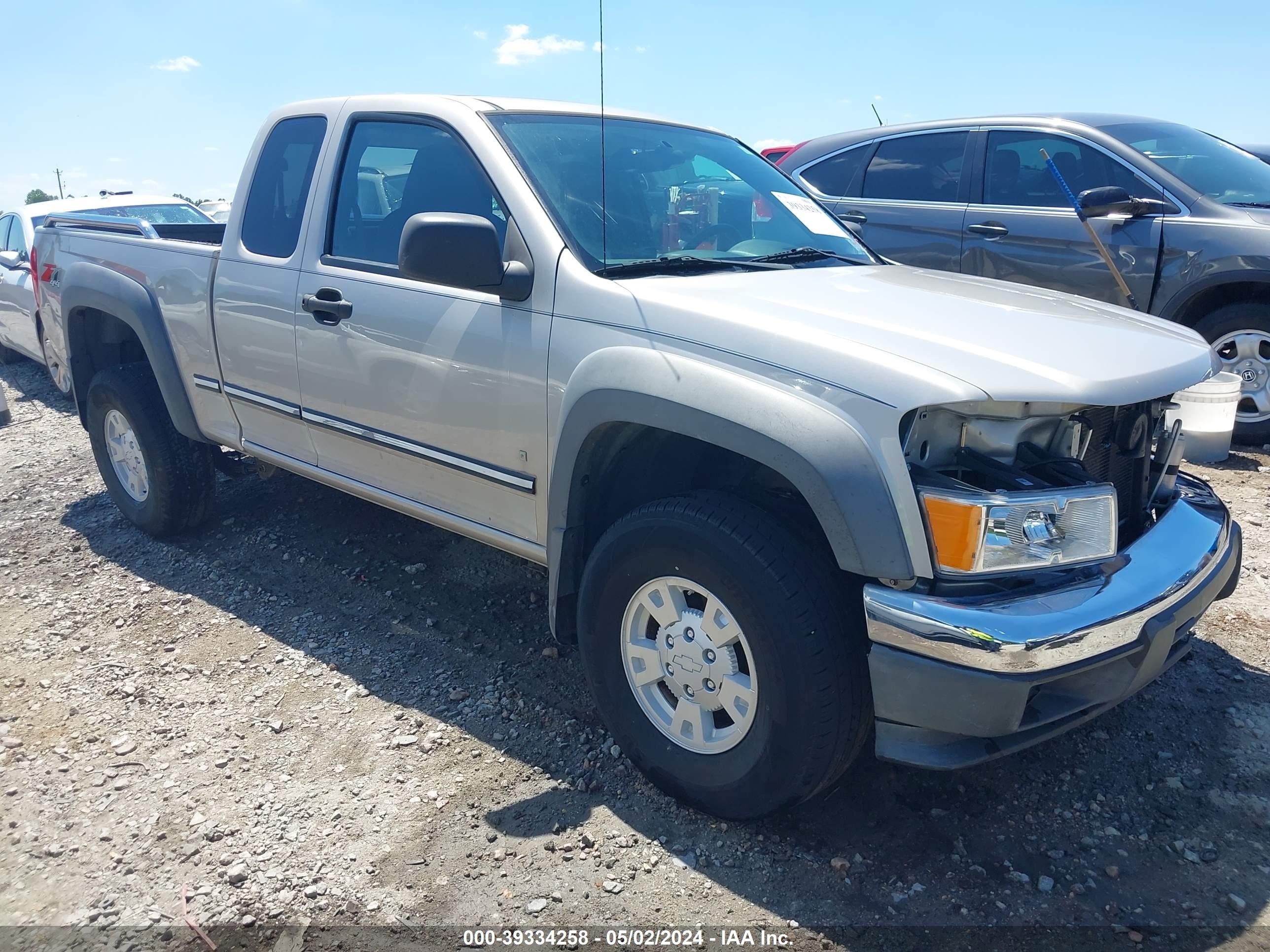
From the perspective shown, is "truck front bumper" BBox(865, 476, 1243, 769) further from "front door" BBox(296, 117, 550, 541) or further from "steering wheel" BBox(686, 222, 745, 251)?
"steering wheel" BBox(686, 222, 745, 251)

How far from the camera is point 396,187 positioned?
3502mm

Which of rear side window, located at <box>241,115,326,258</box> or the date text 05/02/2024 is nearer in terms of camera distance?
the date text 05/02/2024

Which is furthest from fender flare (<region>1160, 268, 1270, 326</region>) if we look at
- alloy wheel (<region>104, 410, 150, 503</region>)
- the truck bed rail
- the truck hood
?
alloy wheel (<region>104, 410, 150, 503</region>)

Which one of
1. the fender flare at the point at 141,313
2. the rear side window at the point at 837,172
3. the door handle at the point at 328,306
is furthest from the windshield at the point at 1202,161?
the fender flare at the point at 141,313

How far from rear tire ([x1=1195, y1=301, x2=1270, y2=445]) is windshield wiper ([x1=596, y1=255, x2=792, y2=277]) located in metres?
3.51

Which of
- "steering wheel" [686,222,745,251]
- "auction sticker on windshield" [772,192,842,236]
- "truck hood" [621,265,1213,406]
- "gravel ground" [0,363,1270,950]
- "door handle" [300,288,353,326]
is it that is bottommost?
"gravel ground" [0,363,1270,950]

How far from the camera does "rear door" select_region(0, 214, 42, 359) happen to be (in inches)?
318

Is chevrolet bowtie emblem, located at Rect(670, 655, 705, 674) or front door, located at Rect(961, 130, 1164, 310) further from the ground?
front door, located at Rect(961, 130, 1164, 310)

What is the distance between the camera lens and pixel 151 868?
2541 millimetres

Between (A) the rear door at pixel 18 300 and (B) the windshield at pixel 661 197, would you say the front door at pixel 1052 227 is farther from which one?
(A) the rear door at pixel 18 300

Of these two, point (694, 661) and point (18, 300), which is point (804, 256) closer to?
point (694, 661)

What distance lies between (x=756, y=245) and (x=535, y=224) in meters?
0.84

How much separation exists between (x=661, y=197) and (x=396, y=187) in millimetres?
1007

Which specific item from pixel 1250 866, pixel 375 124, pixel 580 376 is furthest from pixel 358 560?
pixel 1250 866
